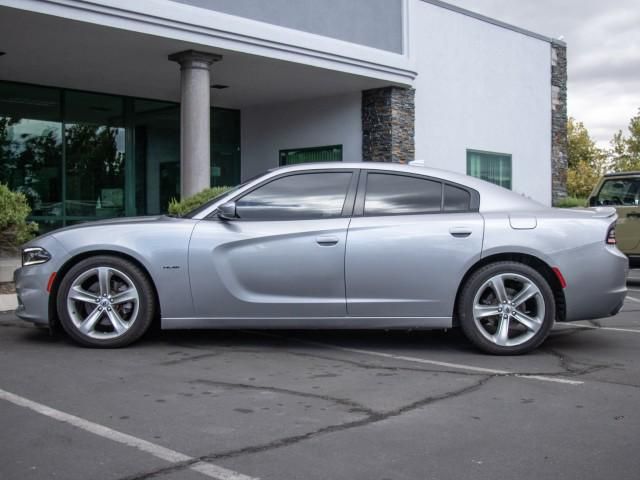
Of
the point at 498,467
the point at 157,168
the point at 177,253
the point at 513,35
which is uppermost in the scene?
the point at 513,35

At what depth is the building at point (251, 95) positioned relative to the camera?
44.0 feet

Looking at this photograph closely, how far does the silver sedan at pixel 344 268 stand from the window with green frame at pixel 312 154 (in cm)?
1118

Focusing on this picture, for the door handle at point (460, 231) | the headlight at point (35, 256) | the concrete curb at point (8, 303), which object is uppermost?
the door handle at point (460, 231)

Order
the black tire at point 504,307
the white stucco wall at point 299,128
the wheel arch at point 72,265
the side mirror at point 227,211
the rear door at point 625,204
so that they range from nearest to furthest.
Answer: the black tire at point 504,307 < the side mirror at point 227,211 < the wheel arch at point 72,265 < the rear door at point 625,204 < the white stucco wall at point 299,128

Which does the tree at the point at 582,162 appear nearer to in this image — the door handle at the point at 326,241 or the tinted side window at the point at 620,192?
the tinted side window at the point at 620,192

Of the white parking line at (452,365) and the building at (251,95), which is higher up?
the building at (251,95)

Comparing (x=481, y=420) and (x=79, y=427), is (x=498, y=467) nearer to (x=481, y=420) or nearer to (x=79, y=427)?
(x=481, y=420)

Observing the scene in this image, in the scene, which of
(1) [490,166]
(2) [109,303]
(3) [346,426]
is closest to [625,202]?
(1) [490,166]

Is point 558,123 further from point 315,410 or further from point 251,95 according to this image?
point 315,410

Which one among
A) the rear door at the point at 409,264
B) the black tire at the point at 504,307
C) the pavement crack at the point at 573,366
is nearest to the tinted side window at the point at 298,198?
the rear door at the point at 409,264

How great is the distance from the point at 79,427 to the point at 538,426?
248cm

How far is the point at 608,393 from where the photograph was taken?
199 inches

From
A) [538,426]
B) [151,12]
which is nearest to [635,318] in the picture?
[538,426]

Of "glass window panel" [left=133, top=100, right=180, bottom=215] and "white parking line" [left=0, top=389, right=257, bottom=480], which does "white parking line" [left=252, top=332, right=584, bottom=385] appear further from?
"glass window panel" [left=133, top=100, right=180, bottom=215]
